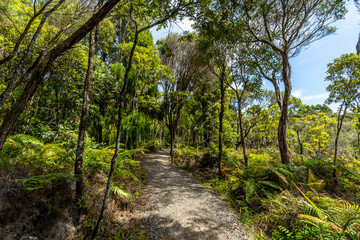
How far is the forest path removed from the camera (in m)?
3.28

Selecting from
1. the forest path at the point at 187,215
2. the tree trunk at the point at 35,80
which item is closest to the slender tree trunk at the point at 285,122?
the forest path at the point at 187,215

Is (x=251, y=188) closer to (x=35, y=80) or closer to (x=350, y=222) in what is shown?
(x=350, y=222)

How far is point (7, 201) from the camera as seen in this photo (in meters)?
2.26

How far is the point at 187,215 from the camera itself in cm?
393

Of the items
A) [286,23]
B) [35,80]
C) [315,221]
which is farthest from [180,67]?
[315,221]

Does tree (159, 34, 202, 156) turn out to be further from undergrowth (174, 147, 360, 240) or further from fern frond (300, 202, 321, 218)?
fern frond (300, 202, 321, 218)

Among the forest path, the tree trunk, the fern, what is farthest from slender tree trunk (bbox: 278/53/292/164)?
the fern

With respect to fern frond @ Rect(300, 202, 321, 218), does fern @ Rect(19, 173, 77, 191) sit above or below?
above

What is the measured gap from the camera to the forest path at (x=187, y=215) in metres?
3.28

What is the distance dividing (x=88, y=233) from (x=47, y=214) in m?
0.90

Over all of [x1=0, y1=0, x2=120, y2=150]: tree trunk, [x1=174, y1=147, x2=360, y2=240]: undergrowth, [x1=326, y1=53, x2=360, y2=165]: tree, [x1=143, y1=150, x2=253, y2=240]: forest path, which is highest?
[x1=326, y1=53, x2=360, y2=165]: tree

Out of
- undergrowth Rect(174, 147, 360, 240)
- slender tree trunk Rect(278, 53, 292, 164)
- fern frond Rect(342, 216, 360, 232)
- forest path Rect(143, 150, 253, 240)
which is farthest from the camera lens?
slender tree trunk Rect(278, 53, 292, 164)

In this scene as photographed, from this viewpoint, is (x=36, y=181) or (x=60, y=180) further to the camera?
(x=60, y=180)

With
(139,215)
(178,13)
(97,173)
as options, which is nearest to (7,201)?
(97,173)
